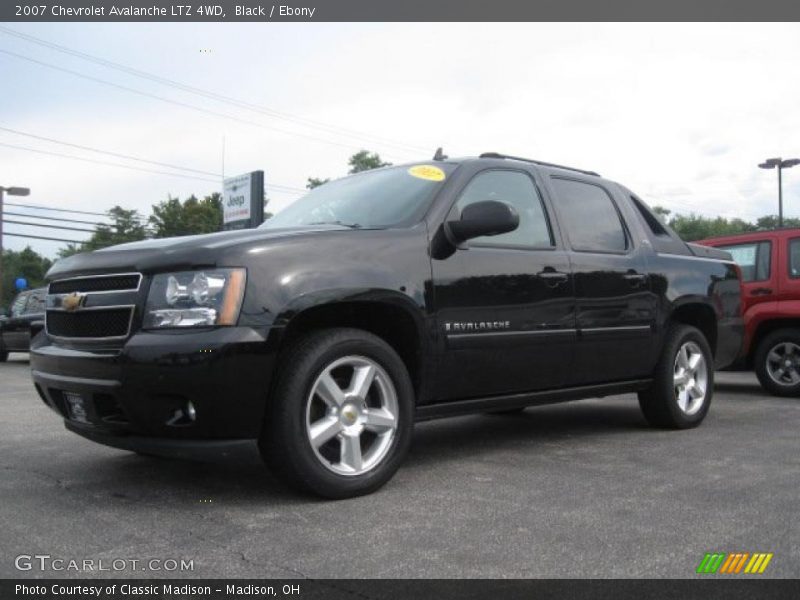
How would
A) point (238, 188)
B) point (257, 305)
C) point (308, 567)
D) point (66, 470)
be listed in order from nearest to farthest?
point (308, 567) < point (257, 305) < point (66, 470) < point (238, 188)

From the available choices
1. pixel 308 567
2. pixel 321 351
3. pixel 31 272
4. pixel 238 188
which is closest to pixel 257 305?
pixel 321 351

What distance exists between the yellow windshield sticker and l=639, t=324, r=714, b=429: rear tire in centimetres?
224

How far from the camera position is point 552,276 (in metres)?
4.61

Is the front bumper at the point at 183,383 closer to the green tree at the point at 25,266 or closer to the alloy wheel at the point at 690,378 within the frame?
the alloy wheel at the point at 690,378

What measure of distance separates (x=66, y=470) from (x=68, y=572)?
179cm

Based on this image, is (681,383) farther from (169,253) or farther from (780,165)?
(780,165)

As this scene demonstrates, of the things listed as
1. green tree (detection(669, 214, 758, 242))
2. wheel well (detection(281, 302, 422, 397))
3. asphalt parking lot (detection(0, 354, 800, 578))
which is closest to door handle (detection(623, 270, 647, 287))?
asphalt parking lot (detection(0, 354, 800, 578))

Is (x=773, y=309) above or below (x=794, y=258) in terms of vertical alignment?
below

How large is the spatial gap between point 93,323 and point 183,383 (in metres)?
0.65

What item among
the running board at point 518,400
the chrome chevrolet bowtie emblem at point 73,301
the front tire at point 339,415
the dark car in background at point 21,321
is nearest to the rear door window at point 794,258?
the running board at point 518,400

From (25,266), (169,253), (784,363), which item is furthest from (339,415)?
(25,266)
